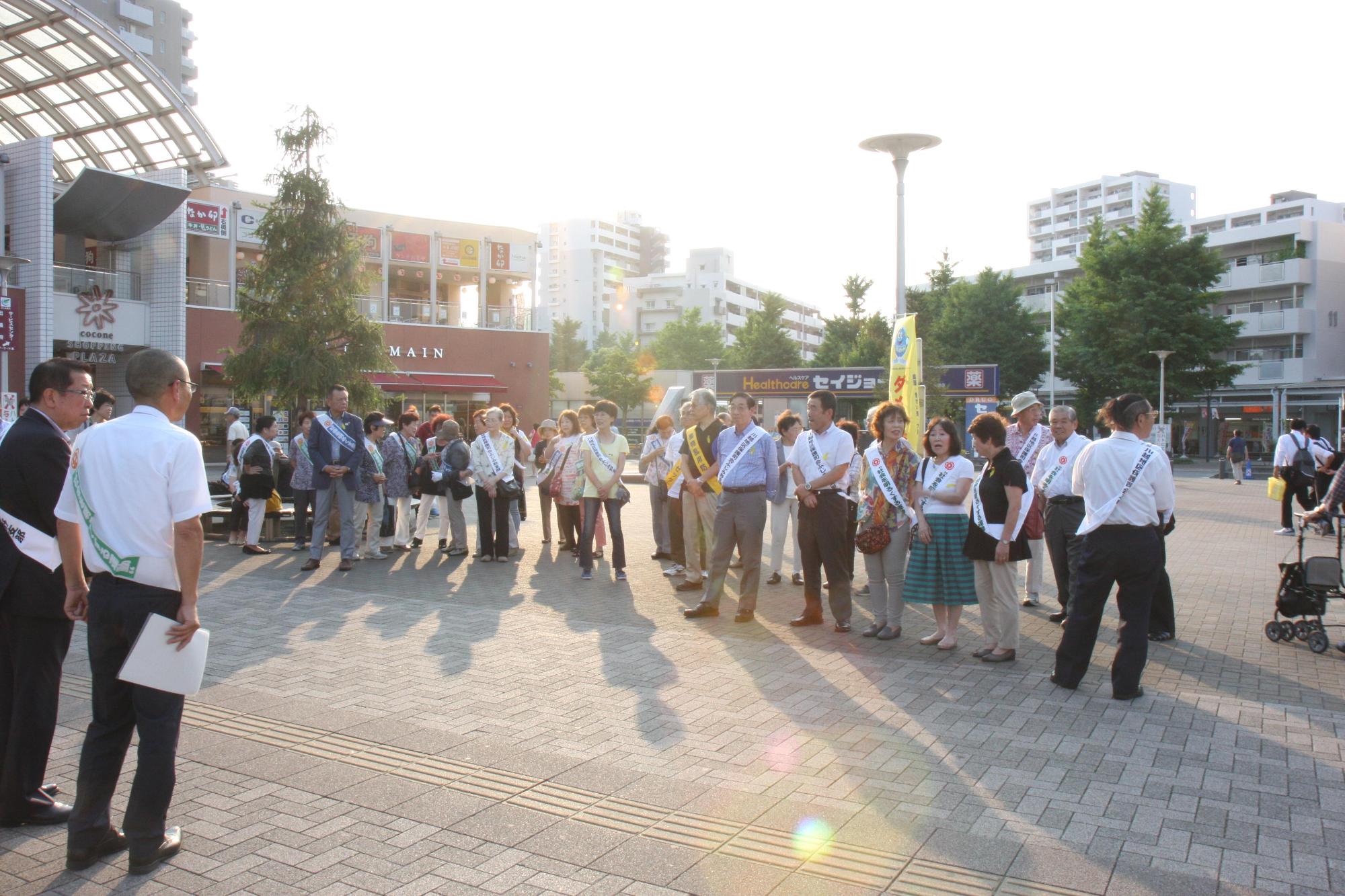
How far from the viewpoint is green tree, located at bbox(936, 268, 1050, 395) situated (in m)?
52.3

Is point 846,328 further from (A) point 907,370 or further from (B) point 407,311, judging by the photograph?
(A) point 907,370

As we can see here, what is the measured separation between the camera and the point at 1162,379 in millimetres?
38750

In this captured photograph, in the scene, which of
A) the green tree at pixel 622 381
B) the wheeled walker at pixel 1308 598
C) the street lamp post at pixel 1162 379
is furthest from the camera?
the green tree at pixel 622 381

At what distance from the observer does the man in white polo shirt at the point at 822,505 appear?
7.59 metres

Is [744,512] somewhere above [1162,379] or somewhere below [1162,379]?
below

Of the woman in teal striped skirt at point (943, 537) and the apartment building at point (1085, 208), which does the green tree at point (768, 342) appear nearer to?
the apartment building at point (1085, 208)

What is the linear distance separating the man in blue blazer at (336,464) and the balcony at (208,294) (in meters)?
26.3

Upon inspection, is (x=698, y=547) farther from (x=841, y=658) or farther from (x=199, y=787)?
(x=199, y=787)

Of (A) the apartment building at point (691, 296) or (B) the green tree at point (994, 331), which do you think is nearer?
(B) the green tree at point (994, 331)

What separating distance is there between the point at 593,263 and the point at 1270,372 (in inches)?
3370

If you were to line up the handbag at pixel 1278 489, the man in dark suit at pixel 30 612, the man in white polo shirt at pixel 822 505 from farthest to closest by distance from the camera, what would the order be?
the handbag at pixel 1278 489 → the man in white polo shirt at pixel 822 505 → the man in dark suit at pixel 30 612

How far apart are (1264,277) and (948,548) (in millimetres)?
55181

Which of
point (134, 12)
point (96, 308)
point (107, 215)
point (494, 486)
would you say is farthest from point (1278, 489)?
point (134, 12)

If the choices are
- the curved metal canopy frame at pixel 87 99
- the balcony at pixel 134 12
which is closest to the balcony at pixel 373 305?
the curved metal canopy frame at pixel 87 99
